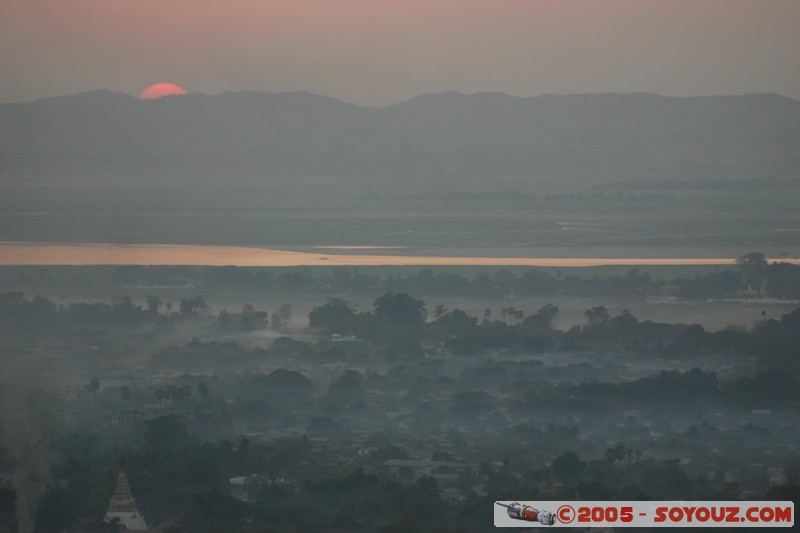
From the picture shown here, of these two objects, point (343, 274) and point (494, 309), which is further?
point (343, 274)

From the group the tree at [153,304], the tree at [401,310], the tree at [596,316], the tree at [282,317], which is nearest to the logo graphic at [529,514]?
the tree at [596,316]

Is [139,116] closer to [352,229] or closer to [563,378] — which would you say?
[352,229]

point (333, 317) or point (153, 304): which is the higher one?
point (153, 304)

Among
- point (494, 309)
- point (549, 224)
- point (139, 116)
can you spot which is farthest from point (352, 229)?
point (494, 309)

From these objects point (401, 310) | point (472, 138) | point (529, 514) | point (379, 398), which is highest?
point (472, 138)

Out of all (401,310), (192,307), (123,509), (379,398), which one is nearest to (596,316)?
(401,310)

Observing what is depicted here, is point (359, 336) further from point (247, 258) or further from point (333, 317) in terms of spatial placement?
point (247, 258)

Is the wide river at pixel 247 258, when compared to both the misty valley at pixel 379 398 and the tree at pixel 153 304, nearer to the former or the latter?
the misty valley at pixel 379 398
